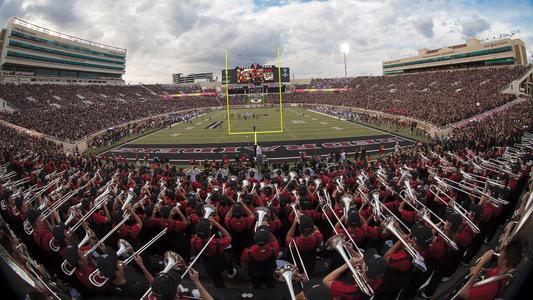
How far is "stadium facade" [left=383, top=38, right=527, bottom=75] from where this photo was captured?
45.0 meters

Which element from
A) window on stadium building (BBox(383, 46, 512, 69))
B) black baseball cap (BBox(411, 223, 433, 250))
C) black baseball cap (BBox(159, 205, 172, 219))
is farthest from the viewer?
window on stadium building (BBox(383, 46, 512, 69))

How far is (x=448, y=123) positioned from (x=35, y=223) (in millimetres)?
27841

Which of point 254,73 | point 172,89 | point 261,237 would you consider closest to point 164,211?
point 261,237

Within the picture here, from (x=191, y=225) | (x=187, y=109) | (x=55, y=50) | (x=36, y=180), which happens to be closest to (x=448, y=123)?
(x=191, y=225)

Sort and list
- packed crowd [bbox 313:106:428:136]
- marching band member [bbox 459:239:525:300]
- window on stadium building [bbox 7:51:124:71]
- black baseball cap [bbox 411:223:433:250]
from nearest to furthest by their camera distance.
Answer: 1. marching band member [bbox 459:239:525:300]
2. black baseball cap [bbox 411:223:433:250]
3. packed crowd [bbox 313:106:428:136]
4. window on stadium building [bbox 7:51:124:71]

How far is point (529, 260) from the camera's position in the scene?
1422mm

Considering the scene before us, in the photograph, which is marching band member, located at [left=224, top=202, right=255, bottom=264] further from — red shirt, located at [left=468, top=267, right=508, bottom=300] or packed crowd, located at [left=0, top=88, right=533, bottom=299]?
red shirt, located at [left=468, top=267, right=508, bottom=300]

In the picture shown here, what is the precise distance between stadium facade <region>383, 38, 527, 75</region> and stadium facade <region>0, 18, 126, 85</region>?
58.4 metres

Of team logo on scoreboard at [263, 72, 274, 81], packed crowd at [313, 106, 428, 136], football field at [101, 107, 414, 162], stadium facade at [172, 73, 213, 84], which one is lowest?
football field at [101, 107, 414, 162]

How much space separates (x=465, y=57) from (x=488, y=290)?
68529 mm

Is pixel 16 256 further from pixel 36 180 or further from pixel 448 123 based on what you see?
pixel 448 123

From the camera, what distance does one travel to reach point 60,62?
1934 inches

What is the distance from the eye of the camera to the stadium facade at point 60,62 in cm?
3400

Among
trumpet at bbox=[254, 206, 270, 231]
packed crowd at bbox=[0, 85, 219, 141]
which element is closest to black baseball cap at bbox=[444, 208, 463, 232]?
trumpet at bbox=[254, 206, 270, 231]
